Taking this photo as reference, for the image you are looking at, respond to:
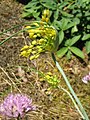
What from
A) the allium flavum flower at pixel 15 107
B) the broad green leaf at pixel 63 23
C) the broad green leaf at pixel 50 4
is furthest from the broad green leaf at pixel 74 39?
the allium flavum flower at pixel 15 107

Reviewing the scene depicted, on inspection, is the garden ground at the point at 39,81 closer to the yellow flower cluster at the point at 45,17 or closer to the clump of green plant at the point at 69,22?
the clump of green plant at the point at 69,22

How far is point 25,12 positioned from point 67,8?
14.3 inches

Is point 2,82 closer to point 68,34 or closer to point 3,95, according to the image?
point 3,95

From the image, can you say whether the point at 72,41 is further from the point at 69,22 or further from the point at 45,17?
the point at 45,17

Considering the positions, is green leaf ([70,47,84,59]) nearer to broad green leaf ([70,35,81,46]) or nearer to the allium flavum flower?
broad green leaf ([70,35,81,46])

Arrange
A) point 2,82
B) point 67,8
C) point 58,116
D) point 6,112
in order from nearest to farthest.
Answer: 1. point 6,112
2. point 58,116
3. point 2,82
4. point 67,8

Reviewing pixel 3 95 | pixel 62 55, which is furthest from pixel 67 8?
pixel 3 95

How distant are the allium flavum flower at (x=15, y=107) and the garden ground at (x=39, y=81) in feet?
4.54

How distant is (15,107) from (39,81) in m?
1.79

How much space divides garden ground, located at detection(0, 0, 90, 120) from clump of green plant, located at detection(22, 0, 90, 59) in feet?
0.33

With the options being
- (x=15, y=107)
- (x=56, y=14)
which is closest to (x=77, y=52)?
(x=56, y=14)

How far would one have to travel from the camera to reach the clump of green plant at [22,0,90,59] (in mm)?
3039

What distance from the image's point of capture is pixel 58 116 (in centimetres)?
260

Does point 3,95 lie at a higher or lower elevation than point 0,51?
lower
